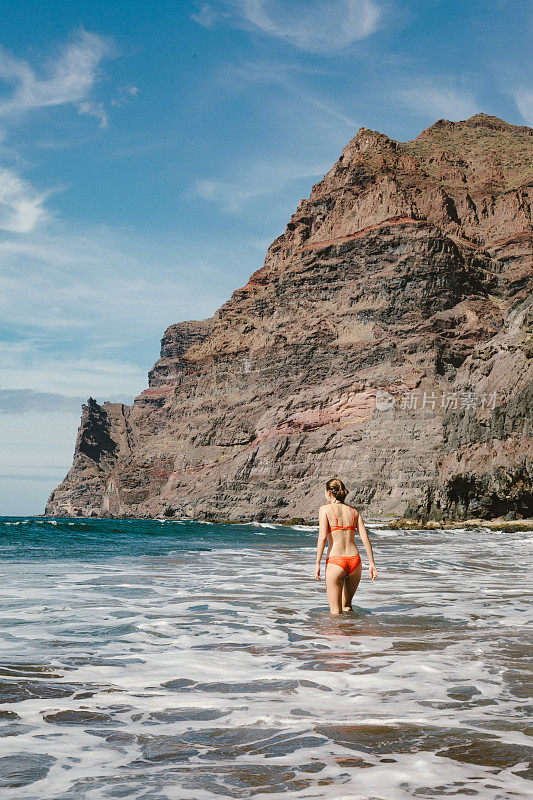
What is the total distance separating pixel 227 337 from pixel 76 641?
125 metres

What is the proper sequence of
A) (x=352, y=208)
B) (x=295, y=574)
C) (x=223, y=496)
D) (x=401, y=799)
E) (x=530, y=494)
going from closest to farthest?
(x=401, y=799), (x=295, y=574), (x=530, y=494), (x=223, y=496), (x=352, y=208)

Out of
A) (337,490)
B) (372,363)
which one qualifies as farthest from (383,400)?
(337,490)

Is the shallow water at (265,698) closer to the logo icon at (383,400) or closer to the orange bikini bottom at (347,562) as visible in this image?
the orange bikini bottom at (347,562)

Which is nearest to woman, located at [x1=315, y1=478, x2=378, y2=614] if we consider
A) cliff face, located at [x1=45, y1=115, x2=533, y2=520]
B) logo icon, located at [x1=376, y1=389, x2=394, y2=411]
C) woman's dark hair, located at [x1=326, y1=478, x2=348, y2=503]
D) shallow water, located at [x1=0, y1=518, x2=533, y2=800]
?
woman's dark hair, located at [x1=326, y1=478, x2=348, y2=503]

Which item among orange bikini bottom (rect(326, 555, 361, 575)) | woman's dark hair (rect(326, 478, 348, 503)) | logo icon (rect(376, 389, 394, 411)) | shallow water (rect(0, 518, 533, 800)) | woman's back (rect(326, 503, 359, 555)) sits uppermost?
logo icon (rect(376, 389, 394, 411))

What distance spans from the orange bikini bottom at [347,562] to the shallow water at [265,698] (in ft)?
2.21

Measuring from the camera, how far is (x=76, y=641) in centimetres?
782

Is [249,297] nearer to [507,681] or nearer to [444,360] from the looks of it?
[444,360]

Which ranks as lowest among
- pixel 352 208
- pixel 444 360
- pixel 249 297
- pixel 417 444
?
pixel 417 444

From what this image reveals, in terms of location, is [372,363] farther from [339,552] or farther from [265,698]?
[265,698]

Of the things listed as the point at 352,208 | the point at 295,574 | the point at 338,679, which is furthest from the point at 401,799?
the point at 352,208

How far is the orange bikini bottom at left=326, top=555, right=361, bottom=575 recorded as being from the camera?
366 inches

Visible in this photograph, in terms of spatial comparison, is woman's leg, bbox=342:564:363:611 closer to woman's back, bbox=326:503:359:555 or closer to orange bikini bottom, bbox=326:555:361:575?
orange bikini bottom, bbox=326:555:361:575

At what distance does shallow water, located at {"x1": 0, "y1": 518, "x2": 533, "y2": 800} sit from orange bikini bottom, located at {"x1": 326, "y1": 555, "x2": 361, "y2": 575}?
0.67 m
